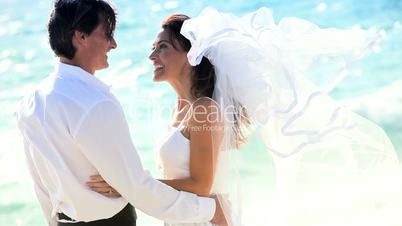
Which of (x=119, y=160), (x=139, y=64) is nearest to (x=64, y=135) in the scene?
(x=119, y=160)

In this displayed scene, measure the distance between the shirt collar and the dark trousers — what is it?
44 cm

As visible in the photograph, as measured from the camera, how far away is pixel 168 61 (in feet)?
9.81

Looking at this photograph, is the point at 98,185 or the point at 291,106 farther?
the point at 291,106

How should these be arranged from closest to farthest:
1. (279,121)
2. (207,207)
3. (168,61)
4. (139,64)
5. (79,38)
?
(79,38), (207,207), (279,121), (168,61), (139,64)

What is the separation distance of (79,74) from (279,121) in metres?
0.86

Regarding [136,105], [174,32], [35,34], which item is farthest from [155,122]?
[35,34]

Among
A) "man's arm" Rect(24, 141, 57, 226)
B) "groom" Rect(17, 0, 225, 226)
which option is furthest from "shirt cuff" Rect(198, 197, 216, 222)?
"man's arm" Rect(24, 141, 57, 226)

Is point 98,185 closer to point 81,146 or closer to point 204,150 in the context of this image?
point 81,146

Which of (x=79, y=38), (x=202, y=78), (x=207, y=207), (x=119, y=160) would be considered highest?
(x=79, y=38)

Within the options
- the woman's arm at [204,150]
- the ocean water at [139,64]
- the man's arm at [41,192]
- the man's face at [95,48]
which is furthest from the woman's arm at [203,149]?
the ocean water at [139,64]

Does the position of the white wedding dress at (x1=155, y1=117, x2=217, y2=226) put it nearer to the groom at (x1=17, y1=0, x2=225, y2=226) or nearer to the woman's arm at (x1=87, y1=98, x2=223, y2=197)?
the woman's arm at (x1=87, y1=98, x2=223, y2=197)

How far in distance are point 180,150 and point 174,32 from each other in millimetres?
559

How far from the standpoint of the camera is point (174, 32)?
9.85ft

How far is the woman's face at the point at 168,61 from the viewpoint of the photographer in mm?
2988
